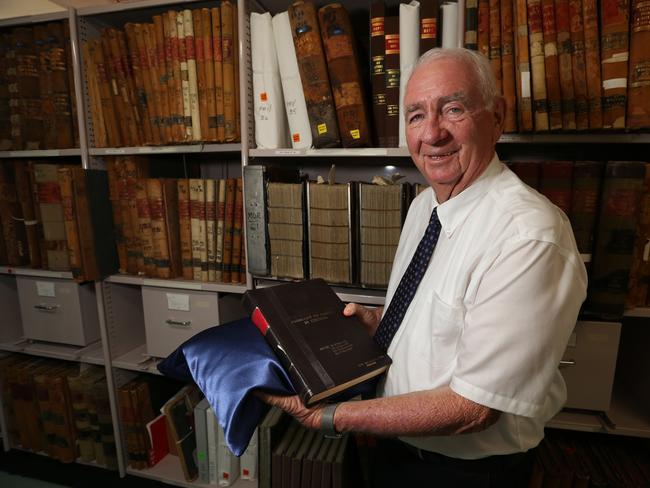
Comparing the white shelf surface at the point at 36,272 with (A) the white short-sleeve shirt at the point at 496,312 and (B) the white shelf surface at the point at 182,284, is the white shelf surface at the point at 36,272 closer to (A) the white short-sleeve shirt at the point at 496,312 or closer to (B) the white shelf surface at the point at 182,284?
(B) the white shelf surface at the point at 182,284

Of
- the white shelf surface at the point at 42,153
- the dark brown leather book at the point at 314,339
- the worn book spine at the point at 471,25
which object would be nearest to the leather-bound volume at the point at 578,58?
the worn book spine at the point at 471,25

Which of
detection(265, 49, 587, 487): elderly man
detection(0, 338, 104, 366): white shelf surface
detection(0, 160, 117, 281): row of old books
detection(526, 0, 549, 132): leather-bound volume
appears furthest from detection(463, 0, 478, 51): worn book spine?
detection(0, 338, 104, 366): white shelf surface

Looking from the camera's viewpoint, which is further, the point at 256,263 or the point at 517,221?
the point at 256,263

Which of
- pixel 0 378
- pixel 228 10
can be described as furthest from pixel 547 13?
A: pixel 0 378

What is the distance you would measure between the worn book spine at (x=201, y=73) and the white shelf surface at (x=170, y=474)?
4.81 feet

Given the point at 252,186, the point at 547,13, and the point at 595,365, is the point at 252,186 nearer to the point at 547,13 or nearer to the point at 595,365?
the point at 547,13

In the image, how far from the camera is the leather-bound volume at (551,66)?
3.20ft

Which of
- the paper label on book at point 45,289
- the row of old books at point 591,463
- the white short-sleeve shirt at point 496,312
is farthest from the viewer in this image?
the paper label on book at point 45,289

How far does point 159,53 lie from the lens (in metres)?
1.36

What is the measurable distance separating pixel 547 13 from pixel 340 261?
905mm

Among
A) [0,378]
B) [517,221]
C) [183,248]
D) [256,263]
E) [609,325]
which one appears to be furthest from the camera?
[0,378]

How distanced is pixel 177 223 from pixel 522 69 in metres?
1.32

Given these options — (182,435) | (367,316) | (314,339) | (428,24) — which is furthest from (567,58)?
(182,435)

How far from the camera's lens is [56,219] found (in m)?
1.57
